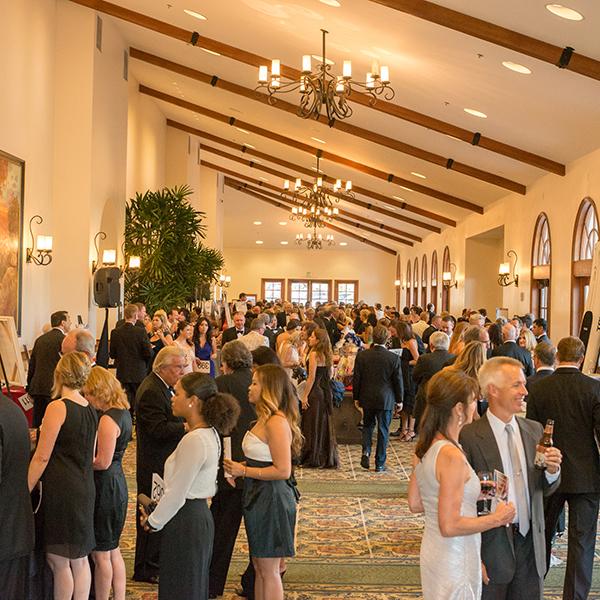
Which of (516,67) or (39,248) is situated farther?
(39,248)

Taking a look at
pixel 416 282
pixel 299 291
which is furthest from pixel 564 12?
pixel 299 291

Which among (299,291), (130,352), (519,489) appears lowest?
(519,489)

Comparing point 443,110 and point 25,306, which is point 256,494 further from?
point 443,110

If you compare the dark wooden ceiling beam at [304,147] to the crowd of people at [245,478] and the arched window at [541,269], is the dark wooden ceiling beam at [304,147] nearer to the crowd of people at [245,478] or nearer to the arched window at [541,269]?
the arched window at [541,269]

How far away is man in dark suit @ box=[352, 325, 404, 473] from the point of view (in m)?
8.96

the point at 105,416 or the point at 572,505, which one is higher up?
the point at 105,416

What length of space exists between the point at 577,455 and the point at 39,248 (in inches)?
373

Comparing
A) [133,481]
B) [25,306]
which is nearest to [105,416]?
[133,481]

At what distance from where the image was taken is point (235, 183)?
3281cm

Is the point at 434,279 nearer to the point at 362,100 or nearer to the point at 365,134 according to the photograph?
the point at 365,134

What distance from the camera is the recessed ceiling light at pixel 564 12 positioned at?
7828 mm

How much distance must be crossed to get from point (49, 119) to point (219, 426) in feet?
36.4

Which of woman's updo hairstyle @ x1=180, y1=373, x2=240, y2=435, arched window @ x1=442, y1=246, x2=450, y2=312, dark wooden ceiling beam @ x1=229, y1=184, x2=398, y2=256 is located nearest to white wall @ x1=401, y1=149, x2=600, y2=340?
arched window @ x1=442, y1=246, x2=450, y2=312

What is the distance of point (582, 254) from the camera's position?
45.2ft
